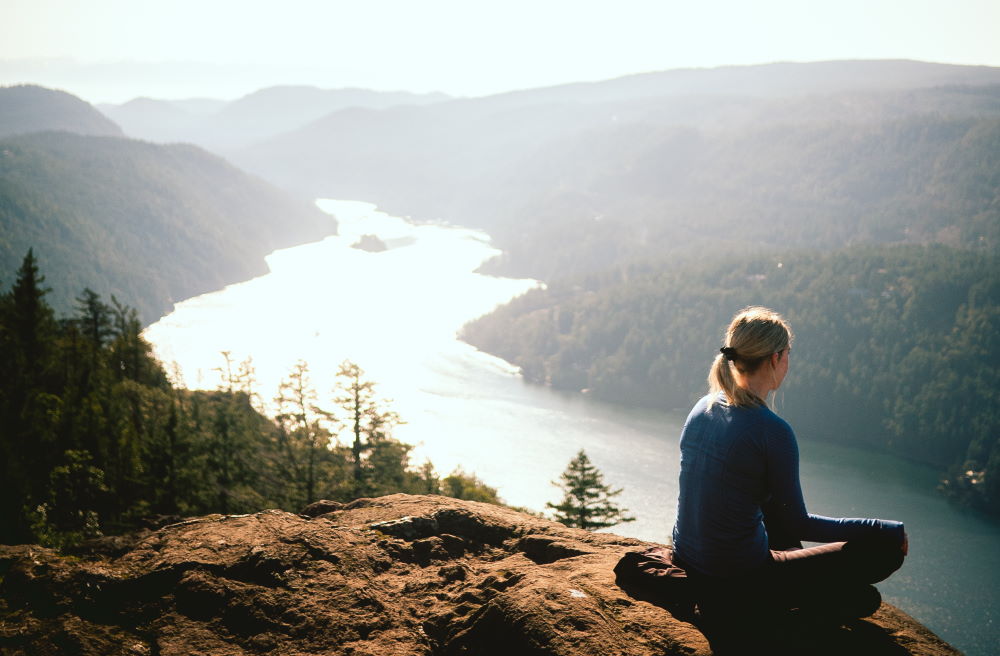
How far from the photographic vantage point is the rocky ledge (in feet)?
17.3

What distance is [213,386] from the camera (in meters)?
114

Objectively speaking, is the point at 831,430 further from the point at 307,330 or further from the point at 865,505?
the point at 307,330

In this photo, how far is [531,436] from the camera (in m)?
113

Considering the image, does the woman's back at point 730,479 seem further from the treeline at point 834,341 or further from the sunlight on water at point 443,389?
the treeline at point 834,341

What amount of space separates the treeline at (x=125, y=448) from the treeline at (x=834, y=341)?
102535 millimetres

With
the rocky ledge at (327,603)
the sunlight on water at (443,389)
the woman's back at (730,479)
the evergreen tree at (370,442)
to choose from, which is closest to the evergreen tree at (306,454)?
the evergreen tree at (370,442)

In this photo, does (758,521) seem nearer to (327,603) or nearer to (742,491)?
(742,491)

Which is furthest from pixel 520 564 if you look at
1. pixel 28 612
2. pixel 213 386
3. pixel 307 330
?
pixel 307 330

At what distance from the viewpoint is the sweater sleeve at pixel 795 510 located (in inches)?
205

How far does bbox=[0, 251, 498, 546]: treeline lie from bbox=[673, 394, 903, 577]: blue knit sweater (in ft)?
26.2

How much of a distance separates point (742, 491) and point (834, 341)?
17199cm

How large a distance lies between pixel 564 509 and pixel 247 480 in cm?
1728

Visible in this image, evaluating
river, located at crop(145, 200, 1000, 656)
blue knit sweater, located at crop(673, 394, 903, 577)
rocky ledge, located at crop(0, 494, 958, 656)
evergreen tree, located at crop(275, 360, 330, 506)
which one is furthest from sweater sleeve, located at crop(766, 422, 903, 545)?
river, located at crop(145, 200, 1000, 656)

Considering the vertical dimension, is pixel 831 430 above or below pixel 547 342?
below
